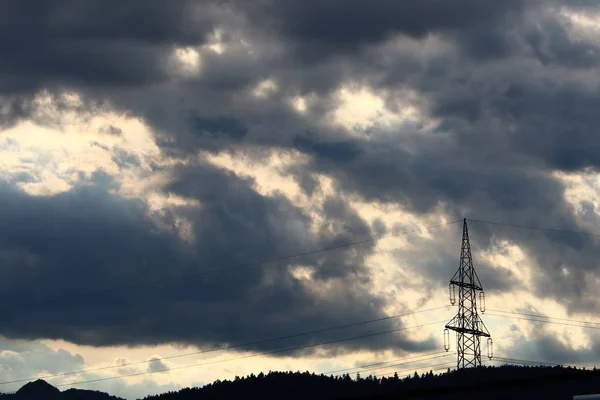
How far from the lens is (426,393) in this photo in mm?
70500

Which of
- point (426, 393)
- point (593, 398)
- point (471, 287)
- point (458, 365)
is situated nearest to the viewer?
→ point (426, 393)

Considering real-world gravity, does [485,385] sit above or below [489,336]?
below

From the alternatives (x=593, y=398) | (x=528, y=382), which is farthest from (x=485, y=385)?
(x=593, y=398)

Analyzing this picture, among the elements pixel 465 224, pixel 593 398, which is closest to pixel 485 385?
pixel 593 398

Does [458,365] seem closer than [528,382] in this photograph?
No

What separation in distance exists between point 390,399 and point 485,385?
6.70m

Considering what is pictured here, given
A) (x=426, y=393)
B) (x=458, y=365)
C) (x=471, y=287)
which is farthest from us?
(x=471, y=287)

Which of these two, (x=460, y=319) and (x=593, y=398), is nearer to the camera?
(x=593, y=398)

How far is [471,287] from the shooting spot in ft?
337

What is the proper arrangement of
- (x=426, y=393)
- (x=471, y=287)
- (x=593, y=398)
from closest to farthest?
(x=426, y=393), (x=593, y=398), (x=471, y=287)

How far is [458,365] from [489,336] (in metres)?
6.55

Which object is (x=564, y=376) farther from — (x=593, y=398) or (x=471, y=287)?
(x=471, y=287)

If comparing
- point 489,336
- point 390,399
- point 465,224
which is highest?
point 465,224

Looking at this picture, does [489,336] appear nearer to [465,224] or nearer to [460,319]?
[460,319]
